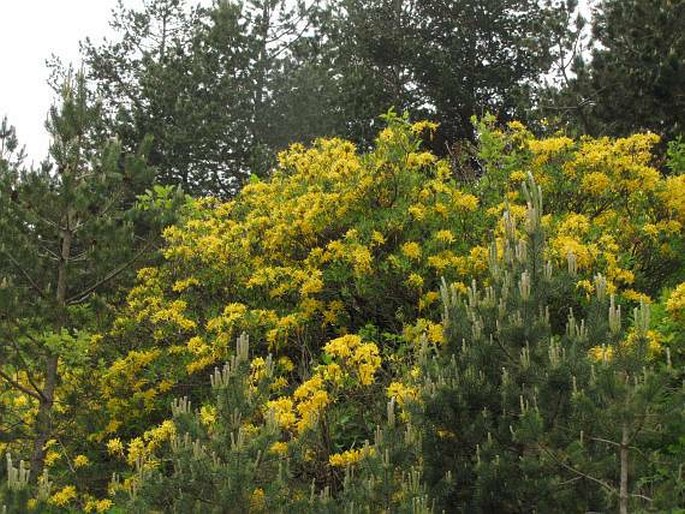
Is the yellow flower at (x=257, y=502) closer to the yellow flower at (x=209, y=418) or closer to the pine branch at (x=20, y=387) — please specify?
the yellow flower at (x=209, y=418)

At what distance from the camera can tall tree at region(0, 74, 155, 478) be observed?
8.32m

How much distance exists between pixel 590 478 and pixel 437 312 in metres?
4.00

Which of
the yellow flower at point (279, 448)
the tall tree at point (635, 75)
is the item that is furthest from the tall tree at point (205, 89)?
the yellow flower at point (279, 448)

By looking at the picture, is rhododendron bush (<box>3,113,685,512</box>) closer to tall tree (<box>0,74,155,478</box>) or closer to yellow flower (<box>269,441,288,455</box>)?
yellow flower (<box>269,441,288,455</box>)

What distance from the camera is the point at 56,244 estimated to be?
921cm

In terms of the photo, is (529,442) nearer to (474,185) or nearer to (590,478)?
(590,478)

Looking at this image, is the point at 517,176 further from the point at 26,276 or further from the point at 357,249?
the point at 26,276

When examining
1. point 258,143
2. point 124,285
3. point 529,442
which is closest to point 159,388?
point 124,285

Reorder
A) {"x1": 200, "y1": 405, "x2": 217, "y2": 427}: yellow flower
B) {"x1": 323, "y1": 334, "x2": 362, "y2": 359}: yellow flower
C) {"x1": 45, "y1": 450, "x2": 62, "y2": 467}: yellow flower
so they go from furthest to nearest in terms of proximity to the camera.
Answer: {"x1": 45, "y1": 450, "x2": 62, "y2": 467}: yellow flower < {"x1": 323, "y1": 334, "x2": 362, "y2": 359}: yellow flower < {"x1": 200, "y1": 405, "x2": 217, "y2": 427}: yellow flower

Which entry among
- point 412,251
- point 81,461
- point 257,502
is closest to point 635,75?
point 412,251

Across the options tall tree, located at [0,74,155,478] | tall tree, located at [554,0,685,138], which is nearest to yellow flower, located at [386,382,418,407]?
tall tree, located at [0,74,155,478]

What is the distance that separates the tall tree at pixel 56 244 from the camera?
8320 mm

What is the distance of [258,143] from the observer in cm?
2197

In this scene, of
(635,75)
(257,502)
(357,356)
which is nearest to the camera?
(257,502)
